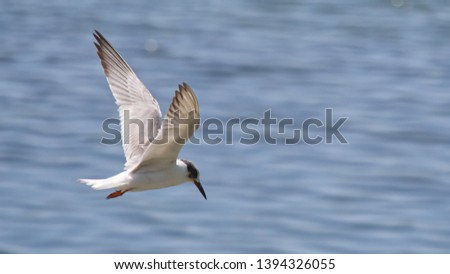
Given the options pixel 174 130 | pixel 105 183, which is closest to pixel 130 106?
pixel 105 183

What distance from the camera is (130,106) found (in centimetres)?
1004

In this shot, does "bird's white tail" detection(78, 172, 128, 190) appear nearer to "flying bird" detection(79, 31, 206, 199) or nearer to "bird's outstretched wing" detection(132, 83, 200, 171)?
"flying bird" detection(79, 31, 206, 199)

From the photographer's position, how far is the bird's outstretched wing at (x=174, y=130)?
819 centimetres

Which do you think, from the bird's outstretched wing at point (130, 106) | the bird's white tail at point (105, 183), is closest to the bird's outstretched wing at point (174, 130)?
the bird's white tail at point (105, 183)

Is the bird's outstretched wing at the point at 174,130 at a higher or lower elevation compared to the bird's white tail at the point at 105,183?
higher

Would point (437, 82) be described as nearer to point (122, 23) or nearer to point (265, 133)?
point (265, 133)

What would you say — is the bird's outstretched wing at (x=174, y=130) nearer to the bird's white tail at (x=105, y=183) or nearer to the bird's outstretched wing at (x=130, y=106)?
the bird's white tail at (x=105, y=183)

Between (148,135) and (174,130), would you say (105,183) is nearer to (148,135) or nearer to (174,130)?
(174,130)

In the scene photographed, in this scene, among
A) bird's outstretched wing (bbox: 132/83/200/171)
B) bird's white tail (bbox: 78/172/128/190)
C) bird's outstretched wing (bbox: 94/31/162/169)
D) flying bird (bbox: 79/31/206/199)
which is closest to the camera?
bird's outstretched wing (bbox: 132/83/200/171)

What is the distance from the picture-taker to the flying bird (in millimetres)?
8297

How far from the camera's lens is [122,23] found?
2048cm

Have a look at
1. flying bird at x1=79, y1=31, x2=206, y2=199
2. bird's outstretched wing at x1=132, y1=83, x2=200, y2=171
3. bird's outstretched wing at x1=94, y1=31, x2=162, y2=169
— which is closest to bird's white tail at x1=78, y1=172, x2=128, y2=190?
flying bird at x1=79, y1=31, x2=206, y2=199

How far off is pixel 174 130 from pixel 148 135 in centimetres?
131
